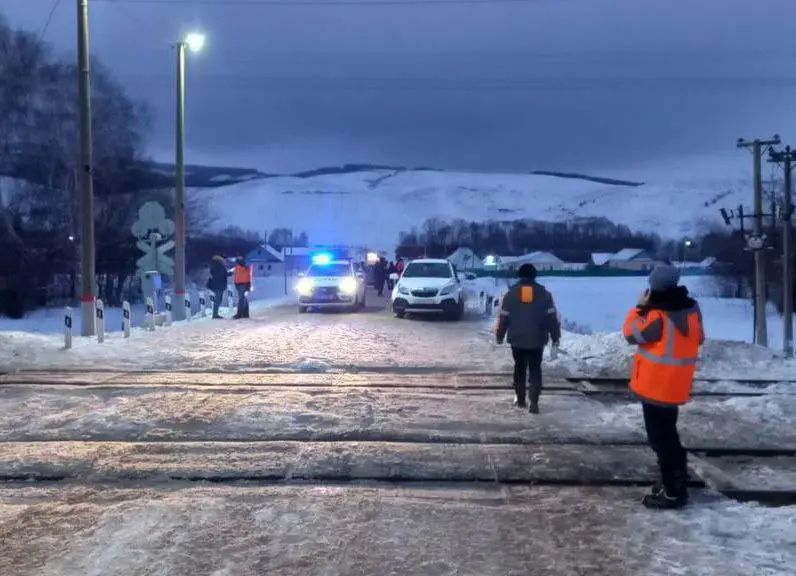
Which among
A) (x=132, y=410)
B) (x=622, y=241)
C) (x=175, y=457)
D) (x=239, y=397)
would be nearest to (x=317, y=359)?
(x=239, y=397)

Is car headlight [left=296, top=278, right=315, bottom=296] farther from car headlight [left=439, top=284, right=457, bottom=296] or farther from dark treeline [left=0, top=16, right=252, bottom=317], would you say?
dark treeline [left=0, top=16, right=252, bottom=317]

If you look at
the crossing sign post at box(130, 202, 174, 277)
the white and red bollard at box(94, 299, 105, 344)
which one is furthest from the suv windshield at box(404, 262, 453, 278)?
the white and red bollard at box(94, 299, 105, 344)

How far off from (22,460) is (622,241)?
456ft

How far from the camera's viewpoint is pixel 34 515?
5.78 metres

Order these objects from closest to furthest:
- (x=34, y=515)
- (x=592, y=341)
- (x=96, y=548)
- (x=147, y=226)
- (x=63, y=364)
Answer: (x=96, y=548) → (x=34, y=515) → (x=63, y=364) → (x=592, y=341) → (x=147, y=226)

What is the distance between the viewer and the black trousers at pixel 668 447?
5922 millimetres

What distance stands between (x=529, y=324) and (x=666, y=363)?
373cm

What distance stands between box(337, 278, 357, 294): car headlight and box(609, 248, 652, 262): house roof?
101930 millimetres

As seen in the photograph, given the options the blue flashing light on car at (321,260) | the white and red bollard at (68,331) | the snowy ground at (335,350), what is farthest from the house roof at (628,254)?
the white and red bollard at (68,331)

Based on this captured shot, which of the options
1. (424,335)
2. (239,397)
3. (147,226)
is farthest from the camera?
(147,226)

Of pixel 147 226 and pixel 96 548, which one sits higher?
pixel 147 226

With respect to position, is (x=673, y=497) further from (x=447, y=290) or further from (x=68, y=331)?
(x=447, y=290)

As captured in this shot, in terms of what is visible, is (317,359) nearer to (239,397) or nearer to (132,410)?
(239,397)

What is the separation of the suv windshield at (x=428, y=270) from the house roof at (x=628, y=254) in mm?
102549
